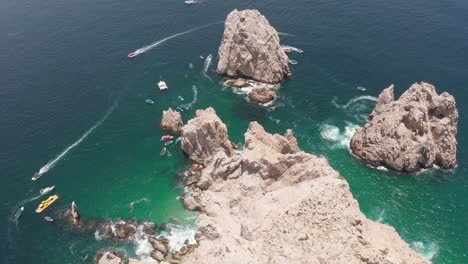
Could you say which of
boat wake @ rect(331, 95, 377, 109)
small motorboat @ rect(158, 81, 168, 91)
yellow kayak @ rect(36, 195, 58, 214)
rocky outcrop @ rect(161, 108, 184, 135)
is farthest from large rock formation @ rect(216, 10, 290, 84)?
yellow kayak @ rect(36, 195, 58, 214)

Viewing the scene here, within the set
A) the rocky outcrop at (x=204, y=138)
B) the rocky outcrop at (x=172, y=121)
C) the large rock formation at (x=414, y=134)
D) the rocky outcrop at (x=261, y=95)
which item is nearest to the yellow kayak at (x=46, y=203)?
the rocky outcrop at (x=204, y=138)

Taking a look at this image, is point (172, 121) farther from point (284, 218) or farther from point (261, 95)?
point (284, 218)

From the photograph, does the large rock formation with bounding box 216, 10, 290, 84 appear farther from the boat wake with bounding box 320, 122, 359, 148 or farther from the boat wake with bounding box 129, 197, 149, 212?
the boat wake with bounding box 129, 197, 149, 212

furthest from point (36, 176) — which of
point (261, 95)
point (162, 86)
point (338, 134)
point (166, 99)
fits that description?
point (338, 134)

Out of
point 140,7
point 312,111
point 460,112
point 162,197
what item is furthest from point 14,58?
point 460,112

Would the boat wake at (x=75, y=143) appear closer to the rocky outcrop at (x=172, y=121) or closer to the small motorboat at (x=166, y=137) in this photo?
the rocky outcrop at (x=172, y=121)

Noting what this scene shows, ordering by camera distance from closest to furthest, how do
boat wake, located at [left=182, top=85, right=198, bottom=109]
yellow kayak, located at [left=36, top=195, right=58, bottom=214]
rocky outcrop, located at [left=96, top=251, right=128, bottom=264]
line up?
rocky outcrop, located at [left=96, top=251, right=128, bottom=264] → yellow kayak, located at [left=36, top=195, right=58, bottom=214] → boat wake, located at [left=182, top=85, right=198, bottom=109]
